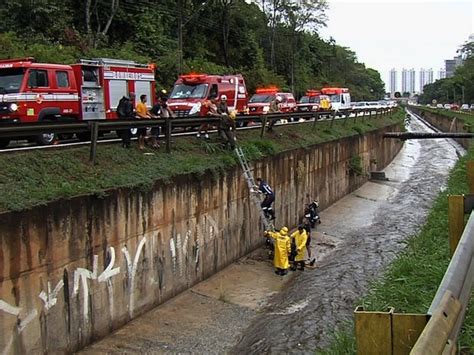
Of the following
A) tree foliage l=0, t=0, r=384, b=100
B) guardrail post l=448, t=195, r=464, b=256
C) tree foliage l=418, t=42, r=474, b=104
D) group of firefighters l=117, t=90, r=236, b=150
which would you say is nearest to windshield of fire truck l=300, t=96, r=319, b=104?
tree foliage l=0, t=0, r=384, b=100

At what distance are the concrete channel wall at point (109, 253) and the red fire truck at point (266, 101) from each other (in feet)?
44.4

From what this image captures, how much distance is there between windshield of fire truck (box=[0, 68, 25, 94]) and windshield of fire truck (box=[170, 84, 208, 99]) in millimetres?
7936

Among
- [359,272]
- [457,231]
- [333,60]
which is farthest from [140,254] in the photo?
[333,60]

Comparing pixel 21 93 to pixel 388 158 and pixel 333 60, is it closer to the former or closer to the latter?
pixel 388 158

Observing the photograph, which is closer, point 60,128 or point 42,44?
point 60,128

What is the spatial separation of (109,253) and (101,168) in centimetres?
197

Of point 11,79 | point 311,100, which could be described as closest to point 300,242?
point 11,79

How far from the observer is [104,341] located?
10469 millimetres

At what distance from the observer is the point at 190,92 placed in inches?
897

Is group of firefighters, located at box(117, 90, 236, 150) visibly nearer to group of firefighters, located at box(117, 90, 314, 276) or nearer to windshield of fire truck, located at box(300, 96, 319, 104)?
group of firefighters, located at box(117, 90, 314, 276)

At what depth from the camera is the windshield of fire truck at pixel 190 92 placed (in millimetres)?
22594

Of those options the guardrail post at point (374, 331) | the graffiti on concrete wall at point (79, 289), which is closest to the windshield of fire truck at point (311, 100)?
the graffiti on concrete wall at point (79, 289)

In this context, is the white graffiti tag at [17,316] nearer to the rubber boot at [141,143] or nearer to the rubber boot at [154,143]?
the rubber boot at [141,143]

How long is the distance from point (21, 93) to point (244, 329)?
844cm
